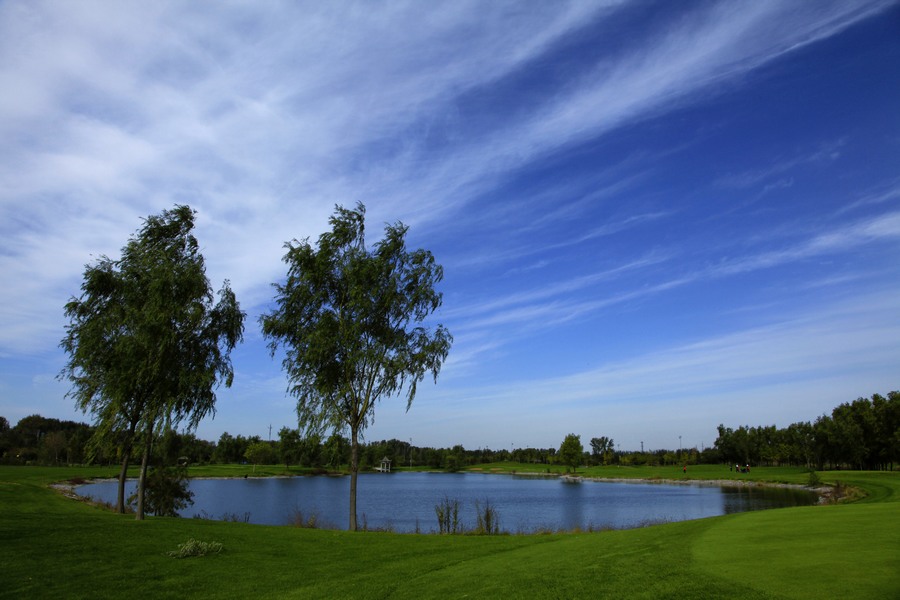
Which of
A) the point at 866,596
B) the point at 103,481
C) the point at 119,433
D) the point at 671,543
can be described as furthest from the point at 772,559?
the point at 103,481

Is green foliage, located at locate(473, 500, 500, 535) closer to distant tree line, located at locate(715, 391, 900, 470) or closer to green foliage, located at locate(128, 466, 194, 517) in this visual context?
green foliage, located at locate(128, 466, 194, 517)

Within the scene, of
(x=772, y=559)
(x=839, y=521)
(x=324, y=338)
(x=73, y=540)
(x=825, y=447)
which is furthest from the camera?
(x=825, y=447)

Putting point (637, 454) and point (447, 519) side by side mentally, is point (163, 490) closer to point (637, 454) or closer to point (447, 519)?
point (447, 519)

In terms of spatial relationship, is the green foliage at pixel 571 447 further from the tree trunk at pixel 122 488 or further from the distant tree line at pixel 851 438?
the tree trunk at pixel 122 488

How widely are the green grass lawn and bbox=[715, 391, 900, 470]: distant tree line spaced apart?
246 feet

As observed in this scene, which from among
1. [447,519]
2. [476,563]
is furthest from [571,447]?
[476,563]

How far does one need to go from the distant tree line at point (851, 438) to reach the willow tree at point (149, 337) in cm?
8164

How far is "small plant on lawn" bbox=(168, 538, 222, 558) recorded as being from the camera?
14.0 metres

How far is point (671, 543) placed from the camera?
1285 cm

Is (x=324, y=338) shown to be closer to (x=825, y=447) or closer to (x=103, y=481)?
(x=103, y=481)

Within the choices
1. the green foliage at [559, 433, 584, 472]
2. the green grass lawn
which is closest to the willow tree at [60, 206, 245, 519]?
Result: the green grass lawn

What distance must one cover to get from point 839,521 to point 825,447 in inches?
3556

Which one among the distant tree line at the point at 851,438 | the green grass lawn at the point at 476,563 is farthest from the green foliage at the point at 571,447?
the green grass lawn at the point at 476,563

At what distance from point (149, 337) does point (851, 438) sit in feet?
299
